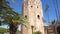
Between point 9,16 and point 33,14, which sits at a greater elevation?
point 33,14

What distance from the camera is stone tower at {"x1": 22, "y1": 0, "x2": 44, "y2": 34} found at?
134ft

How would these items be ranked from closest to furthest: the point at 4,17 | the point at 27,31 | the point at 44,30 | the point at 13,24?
1. the point at 4,17
2. the point at 13,24
3. the point at 27,31
4. the point at 44,30

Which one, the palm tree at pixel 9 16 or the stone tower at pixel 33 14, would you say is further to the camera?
the stone tower at pixel 33 14

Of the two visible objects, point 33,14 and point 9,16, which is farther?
point 33,14

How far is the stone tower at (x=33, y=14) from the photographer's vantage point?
40.9 metres

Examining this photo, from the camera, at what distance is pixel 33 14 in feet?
136

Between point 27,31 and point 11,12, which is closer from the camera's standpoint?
point 11,12

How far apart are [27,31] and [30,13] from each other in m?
4.44

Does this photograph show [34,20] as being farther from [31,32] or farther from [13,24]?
[13,24]

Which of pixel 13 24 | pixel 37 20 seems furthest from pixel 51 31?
pixel 13 24

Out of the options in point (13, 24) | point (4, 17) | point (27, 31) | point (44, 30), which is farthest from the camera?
point (44, 30)

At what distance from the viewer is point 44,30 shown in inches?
1721

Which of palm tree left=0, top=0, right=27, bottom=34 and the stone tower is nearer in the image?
palm tree left=0, top=0, right=27, bottom=34

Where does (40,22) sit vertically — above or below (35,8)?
below
